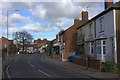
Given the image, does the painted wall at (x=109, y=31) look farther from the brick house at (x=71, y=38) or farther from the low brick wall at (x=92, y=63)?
the brick house at (x=71, y=38)

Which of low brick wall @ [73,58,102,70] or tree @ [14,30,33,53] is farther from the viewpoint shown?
tree @ [14,30,33,53]

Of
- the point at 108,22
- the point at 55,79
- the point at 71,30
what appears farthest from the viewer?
the point at 71,30

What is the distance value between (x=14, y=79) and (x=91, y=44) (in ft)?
46.5

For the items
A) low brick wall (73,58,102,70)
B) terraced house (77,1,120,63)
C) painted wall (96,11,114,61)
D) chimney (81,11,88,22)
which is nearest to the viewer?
low brick wall (73,58,102,70)

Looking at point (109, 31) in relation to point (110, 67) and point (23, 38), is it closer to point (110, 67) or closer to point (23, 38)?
point (110, 67)

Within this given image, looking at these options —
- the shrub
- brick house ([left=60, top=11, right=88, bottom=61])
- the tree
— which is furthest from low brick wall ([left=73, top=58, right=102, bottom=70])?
the tree

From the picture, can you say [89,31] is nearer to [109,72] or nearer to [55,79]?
[109,72]

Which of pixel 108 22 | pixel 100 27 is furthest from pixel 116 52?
pixel 100 27

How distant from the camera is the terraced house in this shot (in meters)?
16.0

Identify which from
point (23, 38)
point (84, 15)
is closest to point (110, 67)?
point (84, 15)

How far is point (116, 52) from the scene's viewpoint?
51.5 ft

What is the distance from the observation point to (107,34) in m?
17.5

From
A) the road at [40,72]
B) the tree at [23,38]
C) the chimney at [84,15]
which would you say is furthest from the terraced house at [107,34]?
the tree at [23,38]

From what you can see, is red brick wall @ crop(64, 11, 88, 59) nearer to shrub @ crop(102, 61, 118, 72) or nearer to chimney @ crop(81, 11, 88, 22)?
chimney @ crop(81, 11, 88, 22)
